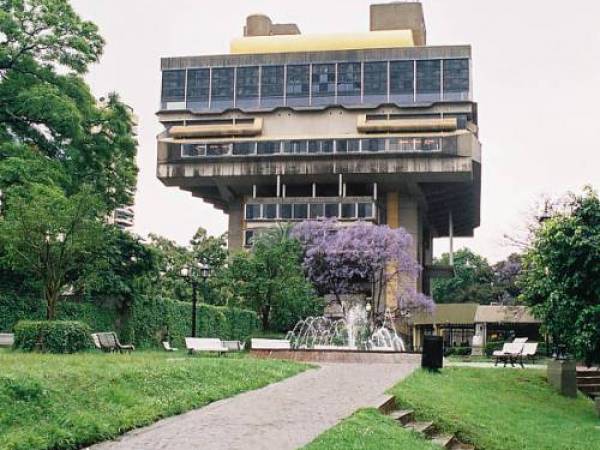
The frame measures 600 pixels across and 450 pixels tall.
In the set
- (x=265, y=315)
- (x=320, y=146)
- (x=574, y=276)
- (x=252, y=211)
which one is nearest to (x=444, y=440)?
(x=574, y=276)

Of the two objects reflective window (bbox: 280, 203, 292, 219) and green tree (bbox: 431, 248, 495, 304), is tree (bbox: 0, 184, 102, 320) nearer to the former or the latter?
reflective window (bbox: 280, 203, 292, 219)

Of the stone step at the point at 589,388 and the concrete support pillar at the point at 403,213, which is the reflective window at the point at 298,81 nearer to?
the concrete support pillar at the point at 403,213

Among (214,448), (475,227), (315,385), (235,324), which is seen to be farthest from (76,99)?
(475,227)

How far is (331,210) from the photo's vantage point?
245 ft

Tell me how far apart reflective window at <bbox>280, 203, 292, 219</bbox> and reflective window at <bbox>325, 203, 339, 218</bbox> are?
3.18 m

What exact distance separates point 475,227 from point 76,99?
7523cm

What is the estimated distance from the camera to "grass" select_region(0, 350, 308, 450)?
406 inches

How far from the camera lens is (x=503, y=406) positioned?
64.0 feet

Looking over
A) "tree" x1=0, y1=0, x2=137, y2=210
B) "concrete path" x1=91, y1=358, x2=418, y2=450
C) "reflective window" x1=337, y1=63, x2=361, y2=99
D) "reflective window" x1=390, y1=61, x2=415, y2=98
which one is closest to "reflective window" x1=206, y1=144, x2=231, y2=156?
"reflective window" x1=337, y1=63, x2=361, y2=99

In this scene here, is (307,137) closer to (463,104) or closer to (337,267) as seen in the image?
(463,104)

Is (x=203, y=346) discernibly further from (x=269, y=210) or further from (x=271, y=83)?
(x=271, y=83)

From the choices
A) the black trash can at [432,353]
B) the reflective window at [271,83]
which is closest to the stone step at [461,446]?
the black trash can at [432,353]

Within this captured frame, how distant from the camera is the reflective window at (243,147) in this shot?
77.7 meters

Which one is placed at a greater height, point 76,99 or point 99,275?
point 76,99
